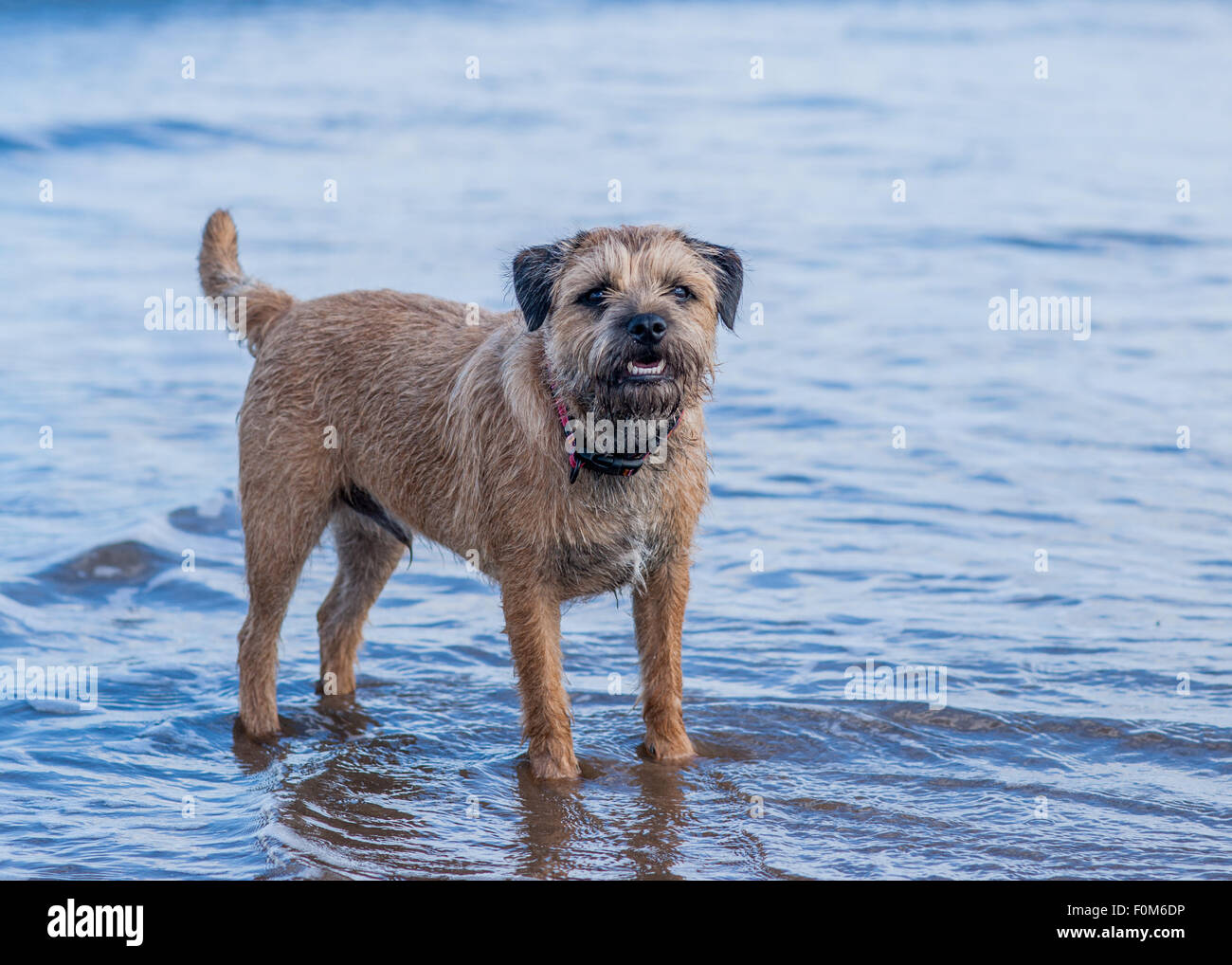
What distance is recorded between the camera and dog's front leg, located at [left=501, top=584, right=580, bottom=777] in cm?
534

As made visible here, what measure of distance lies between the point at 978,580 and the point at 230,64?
21.2 m

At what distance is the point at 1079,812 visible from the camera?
5160 millimetres

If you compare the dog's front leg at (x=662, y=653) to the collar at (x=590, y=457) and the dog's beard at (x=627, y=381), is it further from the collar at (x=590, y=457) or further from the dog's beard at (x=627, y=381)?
the dog's beard at (x=627, y=381)

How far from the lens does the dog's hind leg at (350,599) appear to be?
259 inches

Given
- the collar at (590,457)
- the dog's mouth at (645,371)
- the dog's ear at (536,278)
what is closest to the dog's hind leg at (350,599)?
the collar at (590,457)

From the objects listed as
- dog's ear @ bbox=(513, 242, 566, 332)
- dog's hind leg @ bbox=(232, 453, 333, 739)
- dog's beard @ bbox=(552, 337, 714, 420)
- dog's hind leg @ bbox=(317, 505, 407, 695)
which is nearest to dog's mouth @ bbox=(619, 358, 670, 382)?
dog's beard @ bbox=(552, 337, 714, 420)

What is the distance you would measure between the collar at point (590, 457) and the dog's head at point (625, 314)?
0.29ft

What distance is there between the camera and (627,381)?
194 inches

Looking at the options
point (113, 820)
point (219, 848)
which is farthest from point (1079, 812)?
point (113, 820)

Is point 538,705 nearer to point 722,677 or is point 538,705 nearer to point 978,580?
point 722,677

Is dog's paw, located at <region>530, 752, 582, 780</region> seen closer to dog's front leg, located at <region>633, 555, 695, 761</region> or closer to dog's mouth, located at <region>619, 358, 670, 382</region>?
dog's front leg, located at <region>633, 555, 695, 761</region>

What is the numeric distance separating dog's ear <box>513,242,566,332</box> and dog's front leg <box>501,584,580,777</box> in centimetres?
100

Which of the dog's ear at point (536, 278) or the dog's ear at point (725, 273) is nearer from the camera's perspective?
the dog's ear at point (536, 278)

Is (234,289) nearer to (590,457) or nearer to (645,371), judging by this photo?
(590,457)
